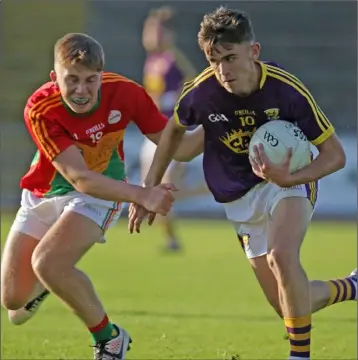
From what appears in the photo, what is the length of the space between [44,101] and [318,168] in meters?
1.66

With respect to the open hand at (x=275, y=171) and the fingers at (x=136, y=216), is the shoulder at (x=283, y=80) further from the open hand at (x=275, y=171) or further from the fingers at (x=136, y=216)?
Result: the fingers at (x=136, y=216)

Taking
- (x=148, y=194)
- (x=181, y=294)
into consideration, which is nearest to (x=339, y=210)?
(x=181, y=294)

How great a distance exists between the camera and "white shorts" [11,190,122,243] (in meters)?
6.10

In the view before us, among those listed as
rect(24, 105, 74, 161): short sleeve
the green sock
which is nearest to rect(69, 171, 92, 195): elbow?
rect(24, 105, 74, 161): short sleeve

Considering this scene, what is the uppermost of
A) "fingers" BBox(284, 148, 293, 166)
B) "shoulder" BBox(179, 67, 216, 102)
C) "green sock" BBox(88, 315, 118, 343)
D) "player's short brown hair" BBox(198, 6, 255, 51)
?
"player's short brown hair" BBox(198, 6, 255, 51)

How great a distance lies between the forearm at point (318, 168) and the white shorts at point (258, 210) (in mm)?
301

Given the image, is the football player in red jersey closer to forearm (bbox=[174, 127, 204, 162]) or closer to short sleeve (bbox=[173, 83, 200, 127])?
forearm (bbox=[174, 127, 204, 162])

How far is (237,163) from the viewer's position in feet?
19.5

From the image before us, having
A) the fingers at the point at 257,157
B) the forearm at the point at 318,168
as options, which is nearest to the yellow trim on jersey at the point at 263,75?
the fingers at the point at 257,157

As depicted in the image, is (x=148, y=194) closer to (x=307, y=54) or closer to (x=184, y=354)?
(x=184, y=354)

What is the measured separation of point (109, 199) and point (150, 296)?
3.90 metres

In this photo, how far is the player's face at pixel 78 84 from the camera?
569 centimetres

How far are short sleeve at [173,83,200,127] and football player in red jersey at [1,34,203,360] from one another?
346 millimetres

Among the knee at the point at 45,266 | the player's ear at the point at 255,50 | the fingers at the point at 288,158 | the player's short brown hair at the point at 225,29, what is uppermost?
the player's short brown hair at the point at 225,29
